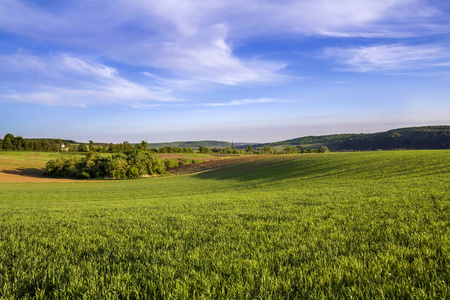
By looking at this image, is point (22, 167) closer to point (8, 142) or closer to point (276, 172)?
point (8, 142)

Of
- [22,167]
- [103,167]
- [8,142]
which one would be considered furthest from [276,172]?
[8,142]

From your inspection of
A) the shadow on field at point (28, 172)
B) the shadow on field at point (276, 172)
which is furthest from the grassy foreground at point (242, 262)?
the shadow on field at point (28, 172)

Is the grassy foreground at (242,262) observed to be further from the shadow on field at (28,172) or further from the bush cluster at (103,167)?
the shadow on field at (28,172)

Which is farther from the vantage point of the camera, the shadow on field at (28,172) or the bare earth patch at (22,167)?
the bare earth patch at (22,167)

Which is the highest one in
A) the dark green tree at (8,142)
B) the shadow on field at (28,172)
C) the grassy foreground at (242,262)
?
the dark green tree at (8,142)

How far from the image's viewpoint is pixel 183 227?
21.5ft

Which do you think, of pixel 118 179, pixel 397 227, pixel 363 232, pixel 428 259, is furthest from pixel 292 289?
pixel 118 179

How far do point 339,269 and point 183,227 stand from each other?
436cm

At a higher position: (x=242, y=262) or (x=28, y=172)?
(x=242, y=262)

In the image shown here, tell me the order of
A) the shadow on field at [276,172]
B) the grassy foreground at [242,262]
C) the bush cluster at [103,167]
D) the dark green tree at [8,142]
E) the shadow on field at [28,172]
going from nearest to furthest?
the grassy foreground at [242,262]
the shadow on field at [276,172]
the shadow on field at [28,172]
the bush cluster at [103,167]
the dark green tree at [8,142]

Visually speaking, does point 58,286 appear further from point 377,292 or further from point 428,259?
point 428,259

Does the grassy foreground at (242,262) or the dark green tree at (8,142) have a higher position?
the dark green tree at (8,142)

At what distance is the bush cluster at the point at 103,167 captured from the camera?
62594 mm

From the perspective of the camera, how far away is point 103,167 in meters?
64.9
